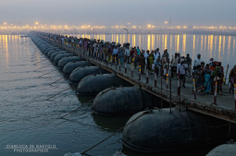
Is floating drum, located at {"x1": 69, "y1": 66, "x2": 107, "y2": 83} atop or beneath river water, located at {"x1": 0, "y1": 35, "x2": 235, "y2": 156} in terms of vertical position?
atop

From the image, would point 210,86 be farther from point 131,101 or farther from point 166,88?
point 131,101

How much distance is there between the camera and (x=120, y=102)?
634 inches

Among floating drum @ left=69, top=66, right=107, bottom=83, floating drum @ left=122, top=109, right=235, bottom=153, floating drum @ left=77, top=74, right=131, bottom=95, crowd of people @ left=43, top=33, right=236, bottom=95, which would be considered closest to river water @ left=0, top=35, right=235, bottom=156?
floating drum @ left=122, top=109, right=235, bottom=153

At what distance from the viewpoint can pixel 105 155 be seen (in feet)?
38.3

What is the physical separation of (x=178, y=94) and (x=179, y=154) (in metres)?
3.14

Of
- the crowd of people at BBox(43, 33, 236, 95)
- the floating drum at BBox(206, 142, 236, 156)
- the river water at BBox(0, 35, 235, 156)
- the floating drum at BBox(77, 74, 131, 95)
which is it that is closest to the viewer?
the floating drum at BBox(206, 142, 236, 156)

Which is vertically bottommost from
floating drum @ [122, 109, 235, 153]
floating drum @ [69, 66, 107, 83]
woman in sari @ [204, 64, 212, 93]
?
floating drum @ [122, 109, 235, 153]

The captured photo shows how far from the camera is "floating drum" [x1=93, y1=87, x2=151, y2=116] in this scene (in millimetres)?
16109

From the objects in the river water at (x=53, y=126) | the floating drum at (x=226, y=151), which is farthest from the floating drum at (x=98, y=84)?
the floating drum at (x=226, y=151)

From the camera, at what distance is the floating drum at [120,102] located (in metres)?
16.1

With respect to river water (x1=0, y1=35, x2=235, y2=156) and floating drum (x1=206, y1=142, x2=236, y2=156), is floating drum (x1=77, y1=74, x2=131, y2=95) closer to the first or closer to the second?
river water (x1=0, y1=35, x2=235, y2=156)

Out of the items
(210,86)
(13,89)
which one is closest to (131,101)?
(210,86)

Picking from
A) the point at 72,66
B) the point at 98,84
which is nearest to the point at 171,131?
the point at 98,84

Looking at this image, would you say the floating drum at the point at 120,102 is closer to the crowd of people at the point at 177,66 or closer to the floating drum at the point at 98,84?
the crowd of people at the point at 177,66
